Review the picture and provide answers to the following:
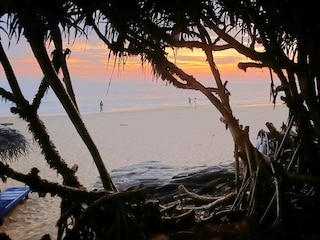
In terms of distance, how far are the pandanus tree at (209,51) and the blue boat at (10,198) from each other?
3.20 meters

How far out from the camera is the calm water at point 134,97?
27.3 meters

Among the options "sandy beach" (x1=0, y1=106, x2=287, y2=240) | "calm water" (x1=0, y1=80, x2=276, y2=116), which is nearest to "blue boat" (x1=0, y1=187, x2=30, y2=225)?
"sandy beach" (x1=0, y1=106, x2=287, y2=240)

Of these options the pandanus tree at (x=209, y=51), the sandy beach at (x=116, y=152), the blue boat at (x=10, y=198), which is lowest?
the sandy beach at (x=116, y=152)

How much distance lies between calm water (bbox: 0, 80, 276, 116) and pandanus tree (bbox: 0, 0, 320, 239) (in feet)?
67.5

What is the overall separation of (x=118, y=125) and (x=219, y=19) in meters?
16.3

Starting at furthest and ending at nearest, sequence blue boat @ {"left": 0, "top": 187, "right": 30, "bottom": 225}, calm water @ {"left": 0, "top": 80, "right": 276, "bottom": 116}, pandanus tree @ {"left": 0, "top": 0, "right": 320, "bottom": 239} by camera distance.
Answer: calm water @ {"left": 0, "top": 80, "right": 276, "bottom": 116}, blue boat @ {"left": 0, "top": 187, "right": 30, "bottom": 225}, pandanus tree @ {"left": 0, "top": 0, "right": 320, "bottom": 239}

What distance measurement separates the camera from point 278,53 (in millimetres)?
1781

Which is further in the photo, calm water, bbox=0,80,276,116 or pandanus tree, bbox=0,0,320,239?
calm water, bbox=0,80,276,116

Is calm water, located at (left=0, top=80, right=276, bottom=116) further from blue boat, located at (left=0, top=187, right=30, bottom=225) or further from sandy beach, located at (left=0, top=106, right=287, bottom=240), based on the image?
blue boat, located at (left=0, top=187, right=30, bottom=225)

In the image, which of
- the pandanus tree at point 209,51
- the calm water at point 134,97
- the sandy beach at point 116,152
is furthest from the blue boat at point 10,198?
the calm water at point 134,97

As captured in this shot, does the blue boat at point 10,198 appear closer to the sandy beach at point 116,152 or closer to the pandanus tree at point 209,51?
the sandy beach at point 116,152

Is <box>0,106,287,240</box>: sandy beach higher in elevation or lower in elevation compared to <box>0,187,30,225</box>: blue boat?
lower

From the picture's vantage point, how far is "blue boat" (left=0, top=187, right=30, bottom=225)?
505 cm

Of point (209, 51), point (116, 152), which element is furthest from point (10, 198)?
point (116, 152)
